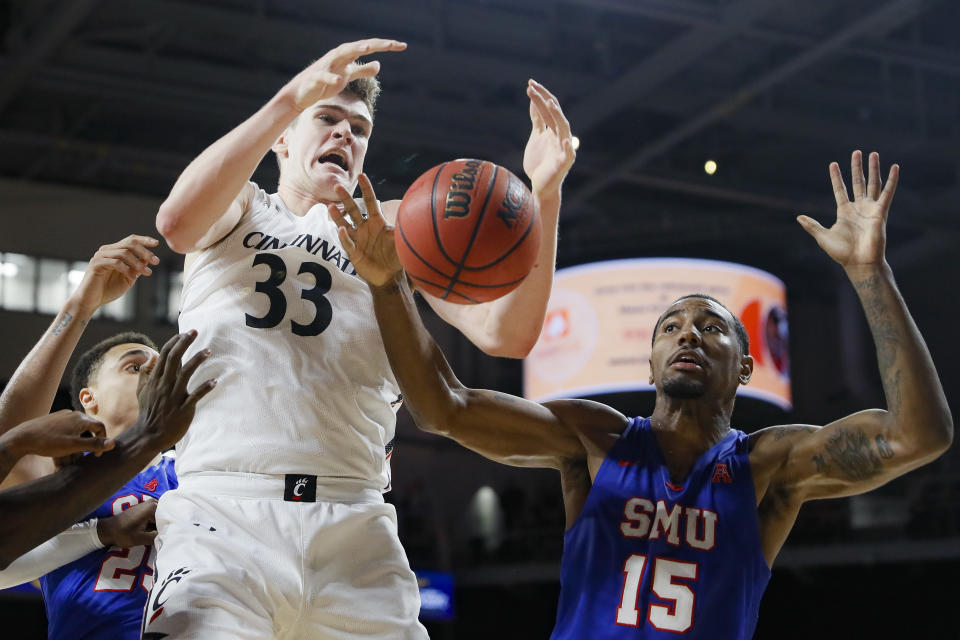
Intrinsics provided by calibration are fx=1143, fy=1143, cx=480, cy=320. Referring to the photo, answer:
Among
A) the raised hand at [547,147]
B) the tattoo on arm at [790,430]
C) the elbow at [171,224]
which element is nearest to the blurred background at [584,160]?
the raised hand at [547,147]

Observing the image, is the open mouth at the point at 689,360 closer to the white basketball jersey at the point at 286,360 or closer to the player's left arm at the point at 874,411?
the player's left arm at the point at 874,411

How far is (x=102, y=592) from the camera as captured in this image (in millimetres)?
3615

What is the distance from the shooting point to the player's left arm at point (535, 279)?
3.21 metres

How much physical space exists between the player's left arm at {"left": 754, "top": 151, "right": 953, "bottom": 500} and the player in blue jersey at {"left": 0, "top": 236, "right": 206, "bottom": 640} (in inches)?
78.3

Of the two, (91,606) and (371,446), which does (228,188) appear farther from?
(91,606)

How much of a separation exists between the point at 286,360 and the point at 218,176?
19.2 inches

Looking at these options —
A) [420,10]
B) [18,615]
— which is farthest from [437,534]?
[420,10]

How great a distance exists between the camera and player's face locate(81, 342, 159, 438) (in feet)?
12.8

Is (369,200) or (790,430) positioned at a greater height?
(369,200)

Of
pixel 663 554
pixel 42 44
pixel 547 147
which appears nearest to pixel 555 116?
pixel 547 147

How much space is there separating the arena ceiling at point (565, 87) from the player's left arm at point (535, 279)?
7301mm

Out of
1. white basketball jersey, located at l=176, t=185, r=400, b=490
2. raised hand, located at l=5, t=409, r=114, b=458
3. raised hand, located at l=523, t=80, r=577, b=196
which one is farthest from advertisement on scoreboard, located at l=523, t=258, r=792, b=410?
raised hand, located at l=5, t=409, r=114, b=458

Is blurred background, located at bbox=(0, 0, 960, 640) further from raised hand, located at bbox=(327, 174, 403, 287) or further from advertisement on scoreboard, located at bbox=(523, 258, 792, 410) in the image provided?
raised hand, located at bbox=(327, 174, 403, 287)

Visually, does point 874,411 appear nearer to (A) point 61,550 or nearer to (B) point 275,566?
(B) point 275,566
